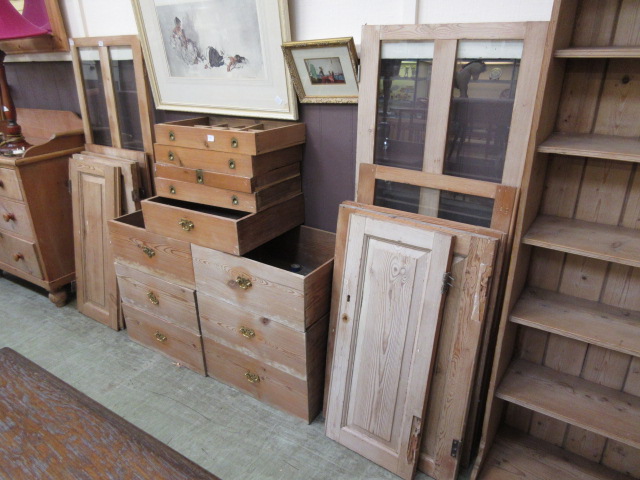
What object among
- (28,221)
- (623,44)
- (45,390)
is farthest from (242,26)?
(28,221)

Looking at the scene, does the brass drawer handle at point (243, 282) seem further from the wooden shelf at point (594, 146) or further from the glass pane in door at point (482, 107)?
the wooden shelf at point (594, 146)

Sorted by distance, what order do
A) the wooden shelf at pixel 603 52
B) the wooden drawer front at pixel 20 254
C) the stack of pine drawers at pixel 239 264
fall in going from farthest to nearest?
1. the wooden drawer front at pixel 20 254
2. the stack of pine drawers at pixel 239 264
3. the wooden shelf at pixel 603 52

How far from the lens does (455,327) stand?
1480mm

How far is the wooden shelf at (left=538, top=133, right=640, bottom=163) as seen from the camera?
108cm

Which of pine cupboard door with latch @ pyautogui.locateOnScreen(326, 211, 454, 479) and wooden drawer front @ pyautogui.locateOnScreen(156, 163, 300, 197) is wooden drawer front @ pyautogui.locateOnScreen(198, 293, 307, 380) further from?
wooden drawer front @ pyautogui.locateOnScreen(156, 163, 300, 197)

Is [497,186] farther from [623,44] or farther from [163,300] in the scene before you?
[163,300]

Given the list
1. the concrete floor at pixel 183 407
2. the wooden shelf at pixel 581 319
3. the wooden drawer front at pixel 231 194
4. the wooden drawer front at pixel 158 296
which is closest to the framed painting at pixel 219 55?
the wooden drawer front at pixel 231 194

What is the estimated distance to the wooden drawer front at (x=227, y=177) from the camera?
5.84 feet

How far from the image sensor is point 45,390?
111 centimetres

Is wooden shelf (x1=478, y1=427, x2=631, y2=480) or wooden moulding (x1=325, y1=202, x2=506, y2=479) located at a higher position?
wooden moulding (x1=325, y1=202, x2=506, y2=479)

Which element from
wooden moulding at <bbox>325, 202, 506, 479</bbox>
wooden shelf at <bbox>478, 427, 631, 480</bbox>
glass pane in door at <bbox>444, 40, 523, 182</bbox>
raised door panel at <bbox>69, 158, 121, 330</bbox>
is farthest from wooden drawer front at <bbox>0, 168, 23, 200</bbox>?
wooden shelf at <bbox>478, 427, 631, 480</bbox>

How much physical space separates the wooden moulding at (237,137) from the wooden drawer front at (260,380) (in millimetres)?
892

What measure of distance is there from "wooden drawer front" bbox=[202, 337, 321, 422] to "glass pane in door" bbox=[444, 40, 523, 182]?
3.55 ft

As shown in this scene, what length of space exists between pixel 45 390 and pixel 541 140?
4.79 feet
